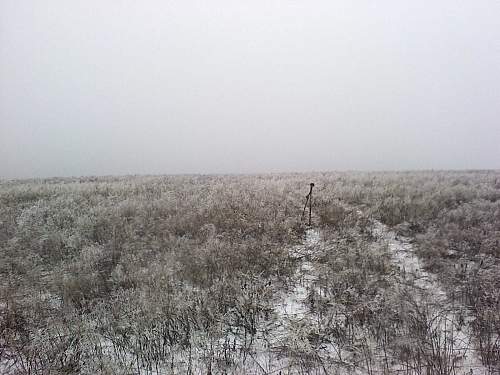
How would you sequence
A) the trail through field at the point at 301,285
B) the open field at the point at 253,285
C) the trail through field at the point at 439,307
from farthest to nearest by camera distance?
the trail through field at the point at 301,285, the open field at the point at 253,285, the trail through field at the point at 439,307

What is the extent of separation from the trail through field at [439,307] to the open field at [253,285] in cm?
3

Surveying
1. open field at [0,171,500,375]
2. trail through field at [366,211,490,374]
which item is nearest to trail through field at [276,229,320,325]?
open field at [0,171,500,375]

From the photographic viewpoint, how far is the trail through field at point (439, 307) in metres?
4.95

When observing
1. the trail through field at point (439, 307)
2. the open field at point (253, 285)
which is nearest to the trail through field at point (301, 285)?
the open field at point (253, 285)

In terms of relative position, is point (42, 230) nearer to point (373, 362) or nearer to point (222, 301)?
point (222, 301)

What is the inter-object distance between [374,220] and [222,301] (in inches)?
222

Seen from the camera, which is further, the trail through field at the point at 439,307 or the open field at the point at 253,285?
the open field at the point at 253,285

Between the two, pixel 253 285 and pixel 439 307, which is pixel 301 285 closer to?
pixel 253 285

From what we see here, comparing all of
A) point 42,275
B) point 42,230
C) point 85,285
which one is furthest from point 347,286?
point 42,230

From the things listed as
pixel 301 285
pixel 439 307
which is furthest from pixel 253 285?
pixel 439 307

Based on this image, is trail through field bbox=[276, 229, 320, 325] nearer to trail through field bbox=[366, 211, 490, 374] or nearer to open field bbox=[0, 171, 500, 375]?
open field bbox=[0, 171, 500, 375]

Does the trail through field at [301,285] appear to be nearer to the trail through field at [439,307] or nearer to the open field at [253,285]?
the open field at [253,285]

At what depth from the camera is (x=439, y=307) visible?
6305 millimetres

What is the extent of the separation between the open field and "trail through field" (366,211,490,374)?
0.03 metres
